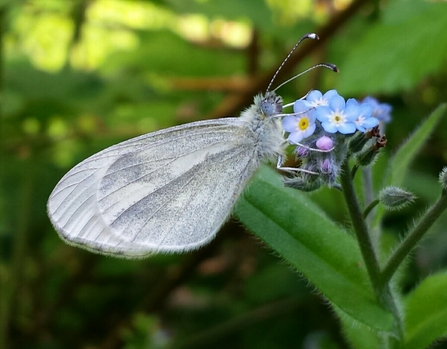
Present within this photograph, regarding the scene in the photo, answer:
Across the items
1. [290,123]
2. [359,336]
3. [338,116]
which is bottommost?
[359,336]

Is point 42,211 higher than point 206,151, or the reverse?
point 206,151

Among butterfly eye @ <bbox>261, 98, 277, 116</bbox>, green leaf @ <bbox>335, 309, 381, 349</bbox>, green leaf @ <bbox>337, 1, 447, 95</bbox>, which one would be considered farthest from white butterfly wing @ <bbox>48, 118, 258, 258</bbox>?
green leaf @ <bbox>337, 1, 447, 95</bbox>

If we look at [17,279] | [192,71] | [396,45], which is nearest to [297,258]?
[396,45]

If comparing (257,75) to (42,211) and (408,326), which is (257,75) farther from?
(408,326)

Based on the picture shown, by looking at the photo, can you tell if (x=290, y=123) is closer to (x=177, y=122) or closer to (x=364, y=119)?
(x=364, y=119)

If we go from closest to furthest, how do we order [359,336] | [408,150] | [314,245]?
[314,245]
[359,336]
[408,150]

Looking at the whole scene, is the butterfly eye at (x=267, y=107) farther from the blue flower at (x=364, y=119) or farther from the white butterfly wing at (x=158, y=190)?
the blue flower at (x=364, y=119)

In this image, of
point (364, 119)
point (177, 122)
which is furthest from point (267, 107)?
point (177, 122)

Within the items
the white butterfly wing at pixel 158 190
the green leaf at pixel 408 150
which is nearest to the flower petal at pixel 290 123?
the white butterfly wing at pixel 158 190
